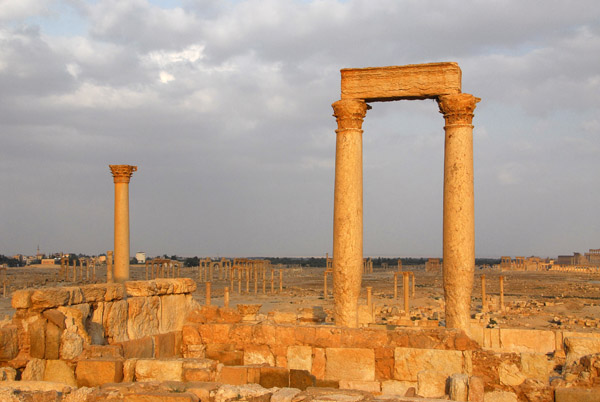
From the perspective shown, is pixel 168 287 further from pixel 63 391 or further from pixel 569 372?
pixel 569 372

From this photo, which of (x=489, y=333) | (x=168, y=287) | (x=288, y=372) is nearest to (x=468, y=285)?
(x=489, y=333)

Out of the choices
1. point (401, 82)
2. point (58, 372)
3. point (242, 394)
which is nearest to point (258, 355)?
point (58, 372)

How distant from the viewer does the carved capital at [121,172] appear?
22.0m

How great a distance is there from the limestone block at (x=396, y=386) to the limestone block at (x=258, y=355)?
82.2 inches

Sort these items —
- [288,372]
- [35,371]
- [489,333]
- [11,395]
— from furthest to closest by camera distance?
[489,333] < [288,372] < [35,371] < [11,395]

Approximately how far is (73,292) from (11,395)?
283cm

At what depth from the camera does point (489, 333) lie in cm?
1292

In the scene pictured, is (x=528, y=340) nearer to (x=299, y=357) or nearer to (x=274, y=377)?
(x=299, y=357)

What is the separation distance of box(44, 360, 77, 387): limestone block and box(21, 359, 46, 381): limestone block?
6 cm

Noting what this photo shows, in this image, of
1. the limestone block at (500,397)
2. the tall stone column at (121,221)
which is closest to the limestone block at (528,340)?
the limestone block at (500,397)

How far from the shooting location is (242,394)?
6863 mm

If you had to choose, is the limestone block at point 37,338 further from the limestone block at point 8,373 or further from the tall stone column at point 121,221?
the tall stone column at point 121,221

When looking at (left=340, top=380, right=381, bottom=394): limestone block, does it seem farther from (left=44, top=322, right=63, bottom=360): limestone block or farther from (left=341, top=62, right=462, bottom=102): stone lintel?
(left=341, top=62, right=462, bottom=102): stone lintel

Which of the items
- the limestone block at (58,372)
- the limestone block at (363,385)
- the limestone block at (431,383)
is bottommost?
the limestone block at (363,385)
